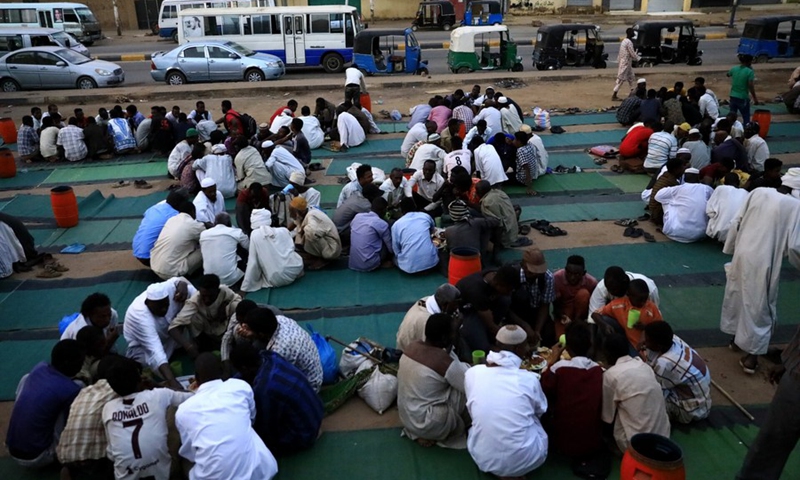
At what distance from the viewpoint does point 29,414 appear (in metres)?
4.25

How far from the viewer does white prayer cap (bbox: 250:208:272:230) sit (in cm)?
701

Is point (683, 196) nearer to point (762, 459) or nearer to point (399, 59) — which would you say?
point (762, 459)

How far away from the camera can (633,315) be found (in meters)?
4.97

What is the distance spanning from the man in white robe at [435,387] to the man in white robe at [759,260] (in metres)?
2.52

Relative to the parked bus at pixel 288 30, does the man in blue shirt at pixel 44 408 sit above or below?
below

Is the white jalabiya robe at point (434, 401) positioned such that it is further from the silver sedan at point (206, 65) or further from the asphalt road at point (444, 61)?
the asphalt road at point (444, 61)

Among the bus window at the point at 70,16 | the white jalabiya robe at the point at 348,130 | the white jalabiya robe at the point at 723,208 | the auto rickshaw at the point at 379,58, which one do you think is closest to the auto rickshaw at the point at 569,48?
the auto rickshaw at the point at 379,58

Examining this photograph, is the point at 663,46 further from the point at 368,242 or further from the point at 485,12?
the point at 368,242

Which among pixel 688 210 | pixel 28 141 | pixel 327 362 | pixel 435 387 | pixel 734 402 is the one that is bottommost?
pixel 734 402

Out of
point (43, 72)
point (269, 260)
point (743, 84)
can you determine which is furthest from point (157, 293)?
point (43, 72)

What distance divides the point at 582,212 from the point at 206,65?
13.0 meters

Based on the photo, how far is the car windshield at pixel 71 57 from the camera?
18.0 m

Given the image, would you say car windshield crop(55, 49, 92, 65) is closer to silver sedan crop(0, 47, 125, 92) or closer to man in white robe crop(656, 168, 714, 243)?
silver sedan crop(0, 47, 125, 92)

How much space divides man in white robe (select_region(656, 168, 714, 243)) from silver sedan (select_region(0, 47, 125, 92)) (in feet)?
51.2
